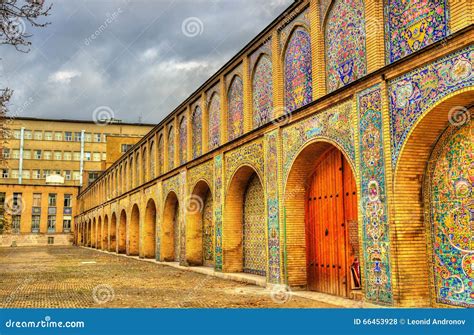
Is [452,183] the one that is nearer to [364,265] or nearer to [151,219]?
[364,265]

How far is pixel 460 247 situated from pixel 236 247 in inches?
339

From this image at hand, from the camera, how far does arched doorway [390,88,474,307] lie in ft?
24.3

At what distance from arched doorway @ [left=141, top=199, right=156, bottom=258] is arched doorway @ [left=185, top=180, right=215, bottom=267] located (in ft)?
21.9

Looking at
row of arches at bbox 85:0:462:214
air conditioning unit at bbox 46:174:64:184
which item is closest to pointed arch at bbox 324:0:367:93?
row of arches at bbox 85:0:462:214

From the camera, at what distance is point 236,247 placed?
598 inches

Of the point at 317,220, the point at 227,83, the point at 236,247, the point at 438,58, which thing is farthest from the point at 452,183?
the point at 227,83

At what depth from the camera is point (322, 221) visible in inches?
439

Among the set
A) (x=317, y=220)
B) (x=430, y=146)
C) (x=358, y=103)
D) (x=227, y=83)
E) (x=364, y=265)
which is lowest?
(x=364, y=265)

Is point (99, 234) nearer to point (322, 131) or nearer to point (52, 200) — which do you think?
point (52, 200)

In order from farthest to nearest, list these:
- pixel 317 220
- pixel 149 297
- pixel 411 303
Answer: pixel 317 220, pixel 149 297, pixel 411 303

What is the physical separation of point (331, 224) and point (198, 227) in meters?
8.86

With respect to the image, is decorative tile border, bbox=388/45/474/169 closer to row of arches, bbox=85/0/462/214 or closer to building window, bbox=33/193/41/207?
row of arches, bbox=85/0/462/214

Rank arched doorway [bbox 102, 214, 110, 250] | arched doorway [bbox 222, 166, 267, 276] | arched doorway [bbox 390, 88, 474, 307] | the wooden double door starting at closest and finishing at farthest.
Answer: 1. arched doorway [bbox 390, 88, 474, 307]
2. the wooden double door
3. arched doorway [bbox 222, 166, 267, 276]
4. arched doorway [bbox 102, 214, 110, 250]

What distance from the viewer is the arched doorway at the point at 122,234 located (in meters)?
31.3
